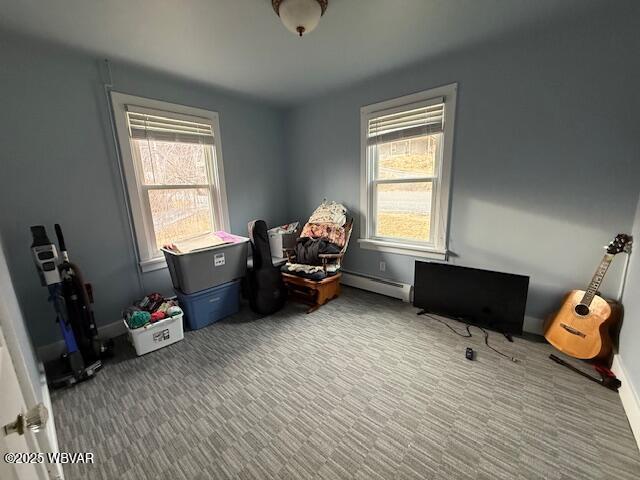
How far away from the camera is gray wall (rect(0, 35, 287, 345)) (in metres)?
1.89

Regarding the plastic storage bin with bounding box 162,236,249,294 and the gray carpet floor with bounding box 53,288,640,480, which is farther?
the plastic storage bin with bounding box 162,236,249,294

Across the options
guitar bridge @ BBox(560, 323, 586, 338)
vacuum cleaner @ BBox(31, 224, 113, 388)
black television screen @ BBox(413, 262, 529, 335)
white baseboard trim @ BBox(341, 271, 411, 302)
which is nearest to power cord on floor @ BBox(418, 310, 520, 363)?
black television screen @ BBox(413, 262, 529, 335)

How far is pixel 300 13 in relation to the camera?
1.48 m

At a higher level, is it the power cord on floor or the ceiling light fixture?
the ceiling light fixture

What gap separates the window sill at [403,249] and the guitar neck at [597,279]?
1.02 m

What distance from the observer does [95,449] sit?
137cm

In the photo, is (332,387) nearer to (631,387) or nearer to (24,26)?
(631,387)

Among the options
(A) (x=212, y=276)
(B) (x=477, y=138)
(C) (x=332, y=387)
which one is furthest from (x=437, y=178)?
(A) (x=212, y=276)

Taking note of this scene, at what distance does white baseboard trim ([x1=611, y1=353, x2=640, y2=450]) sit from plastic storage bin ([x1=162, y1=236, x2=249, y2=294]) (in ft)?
9.63

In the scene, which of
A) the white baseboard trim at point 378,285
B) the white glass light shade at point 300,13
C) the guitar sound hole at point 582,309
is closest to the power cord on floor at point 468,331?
the white baseboard trim at point 378,285

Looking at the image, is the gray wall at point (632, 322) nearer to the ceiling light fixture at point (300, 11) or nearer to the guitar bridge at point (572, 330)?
the guitar bridge at point (572, 330)

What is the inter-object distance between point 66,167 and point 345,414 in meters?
2.81

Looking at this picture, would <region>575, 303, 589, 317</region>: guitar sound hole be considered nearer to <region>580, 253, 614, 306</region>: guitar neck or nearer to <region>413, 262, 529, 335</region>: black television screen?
<region>580, 253, 614, 306</region>: guitar neck

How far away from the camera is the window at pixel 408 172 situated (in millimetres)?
2482
